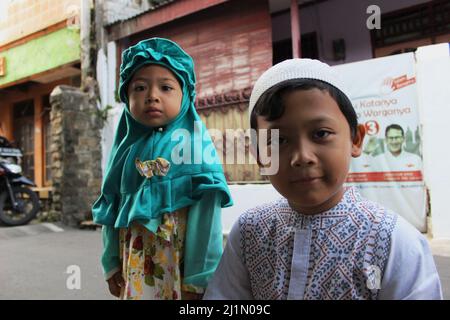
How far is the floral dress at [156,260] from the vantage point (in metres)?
1.45

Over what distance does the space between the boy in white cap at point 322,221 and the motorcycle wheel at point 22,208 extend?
698 cm

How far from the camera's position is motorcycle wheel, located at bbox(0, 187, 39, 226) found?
6.88 metres

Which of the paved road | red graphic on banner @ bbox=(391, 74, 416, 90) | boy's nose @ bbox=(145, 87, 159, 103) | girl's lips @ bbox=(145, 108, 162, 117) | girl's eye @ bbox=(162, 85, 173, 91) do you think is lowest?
the paved road

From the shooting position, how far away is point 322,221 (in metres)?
1.00

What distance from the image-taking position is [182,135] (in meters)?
1.56

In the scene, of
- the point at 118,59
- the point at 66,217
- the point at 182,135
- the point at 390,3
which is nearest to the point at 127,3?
the point at 118,59

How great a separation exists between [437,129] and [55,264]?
14.9ft

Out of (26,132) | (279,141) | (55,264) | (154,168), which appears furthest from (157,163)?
(26,132)

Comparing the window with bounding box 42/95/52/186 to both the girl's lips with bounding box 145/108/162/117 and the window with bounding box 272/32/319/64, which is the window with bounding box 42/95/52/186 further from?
the girl's lips with bounding box 145/108/162/117

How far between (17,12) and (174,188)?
1016 centimetres

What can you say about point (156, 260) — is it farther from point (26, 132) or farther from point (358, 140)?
point (26, 132)

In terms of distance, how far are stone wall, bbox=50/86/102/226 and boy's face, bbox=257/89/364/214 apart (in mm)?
7002

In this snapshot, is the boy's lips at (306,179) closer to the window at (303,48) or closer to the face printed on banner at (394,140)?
the face printed on banner at (394,140)

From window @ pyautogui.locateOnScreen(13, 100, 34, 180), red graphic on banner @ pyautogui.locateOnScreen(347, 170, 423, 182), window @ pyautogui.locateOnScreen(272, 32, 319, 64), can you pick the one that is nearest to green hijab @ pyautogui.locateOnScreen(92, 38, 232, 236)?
red graphic on banner @ pyautogui.locateOnScreen(347, 170, 423, 182)
